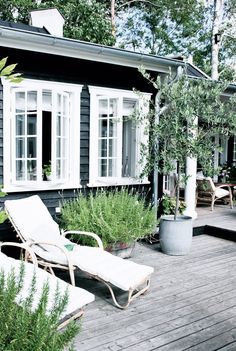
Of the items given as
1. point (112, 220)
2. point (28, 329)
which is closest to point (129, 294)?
point (112, 220)

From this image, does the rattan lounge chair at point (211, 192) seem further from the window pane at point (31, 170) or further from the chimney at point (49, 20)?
the chimney at point (49, 20)

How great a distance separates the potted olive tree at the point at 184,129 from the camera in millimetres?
4719

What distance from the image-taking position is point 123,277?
3.40m

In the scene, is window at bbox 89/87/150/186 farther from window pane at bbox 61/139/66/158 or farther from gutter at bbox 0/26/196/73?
gutter at bbox 0/26/196/73

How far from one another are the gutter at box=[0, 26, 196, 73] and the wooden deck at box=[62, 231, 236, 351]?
283cm

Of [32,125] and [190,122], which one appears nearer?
[190,122]

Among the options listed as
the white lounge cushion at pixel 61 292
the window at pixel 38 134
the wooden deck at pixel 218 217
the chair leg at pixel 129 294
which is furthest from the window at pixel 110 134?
the white lounge cushion at pixel 61 292

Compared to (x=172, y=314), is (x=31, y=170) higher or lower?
higher

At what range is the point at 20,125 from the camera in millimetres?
5051

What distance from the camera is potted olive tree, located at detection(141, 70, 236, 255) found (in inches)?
186

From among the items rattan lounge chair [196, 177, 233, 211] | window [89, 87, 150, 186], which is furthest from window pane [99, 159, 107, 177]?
rattan lounge chair [196, 177, 233, 211]

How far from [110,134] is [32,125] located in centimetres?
138

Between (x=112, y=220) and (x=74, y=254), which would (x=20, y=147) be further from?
(x=74, y=254)

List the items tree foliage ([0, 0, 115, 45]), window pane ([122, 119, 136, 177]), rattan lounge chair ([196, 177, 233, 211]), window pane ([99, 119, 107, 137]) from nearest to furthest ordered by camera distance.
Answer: window pane ([99, 119, 107, 137]), window pane ([122, 119, 136, 177]), rattan lounge chair ([196, 177, 233, 211]), tree foliage ([0, 0, 115, 45])
